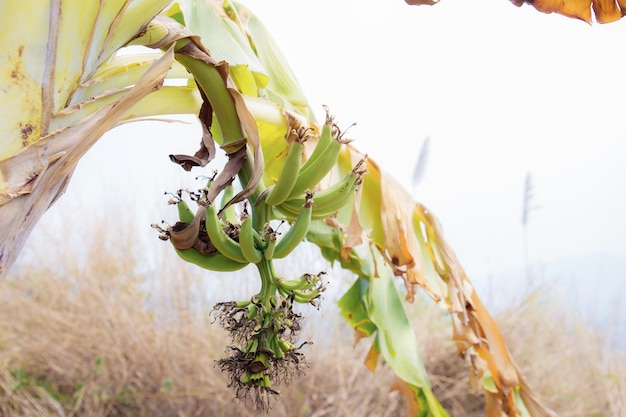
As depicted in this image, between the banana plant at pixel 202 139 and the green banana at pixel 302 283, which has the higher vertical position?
the banana plant at pixel 202 139

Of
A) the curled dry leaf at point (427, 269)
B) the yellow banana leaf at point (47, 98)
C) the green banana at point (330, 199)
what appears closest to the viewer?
the yellow banana leaf at point (47, 98)

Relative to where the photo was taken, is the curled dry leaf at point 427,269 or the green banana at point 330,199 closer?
the green banana at point 330,199

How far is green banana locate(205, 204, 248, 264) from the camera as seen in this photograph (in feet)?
2.28

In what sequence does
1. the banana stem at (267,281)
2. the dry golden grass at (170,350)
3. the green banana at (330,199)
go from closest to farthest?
the banana stem at (267,281), the green banana at (330,199), the dry golden grass at (170,350)

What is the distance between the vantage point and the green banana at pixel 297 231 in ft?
2.45

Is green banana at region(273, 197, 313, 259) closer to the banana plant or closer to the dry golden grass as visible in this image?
the banana plant

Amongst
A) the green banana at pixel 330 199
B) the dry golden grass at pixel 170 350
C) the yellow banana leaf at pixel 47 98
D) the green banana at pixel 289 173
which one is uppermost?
the yellow banana leaf at pixel 47 98

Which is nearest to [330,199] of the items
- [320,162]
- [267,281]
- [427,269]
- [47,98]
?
[320,162]

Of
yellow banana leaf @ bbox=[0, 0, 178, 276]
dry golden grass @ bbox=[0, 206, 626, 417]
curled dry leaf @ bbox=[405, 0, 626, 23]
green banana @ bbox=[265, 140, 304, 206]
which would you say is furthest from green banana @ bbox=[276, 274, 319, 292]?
dry golden grass @ bbox=[0, 206, 626, 417]

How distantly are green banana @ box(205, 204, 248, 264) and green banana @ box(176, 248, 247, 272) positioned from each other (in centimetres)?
2

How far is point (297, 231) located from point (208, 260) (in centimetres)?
12

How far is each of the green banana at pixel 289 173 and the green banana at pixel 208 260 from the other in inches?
3.9

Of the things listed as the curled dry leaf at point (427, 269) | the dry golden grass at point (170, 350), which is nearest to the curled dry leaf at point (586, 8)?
the curled dry leaf at point (427, 269)

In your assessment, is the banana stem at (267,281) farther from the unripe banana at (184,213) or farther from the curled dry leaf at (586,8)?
the curled dry leaf at (586,8)
